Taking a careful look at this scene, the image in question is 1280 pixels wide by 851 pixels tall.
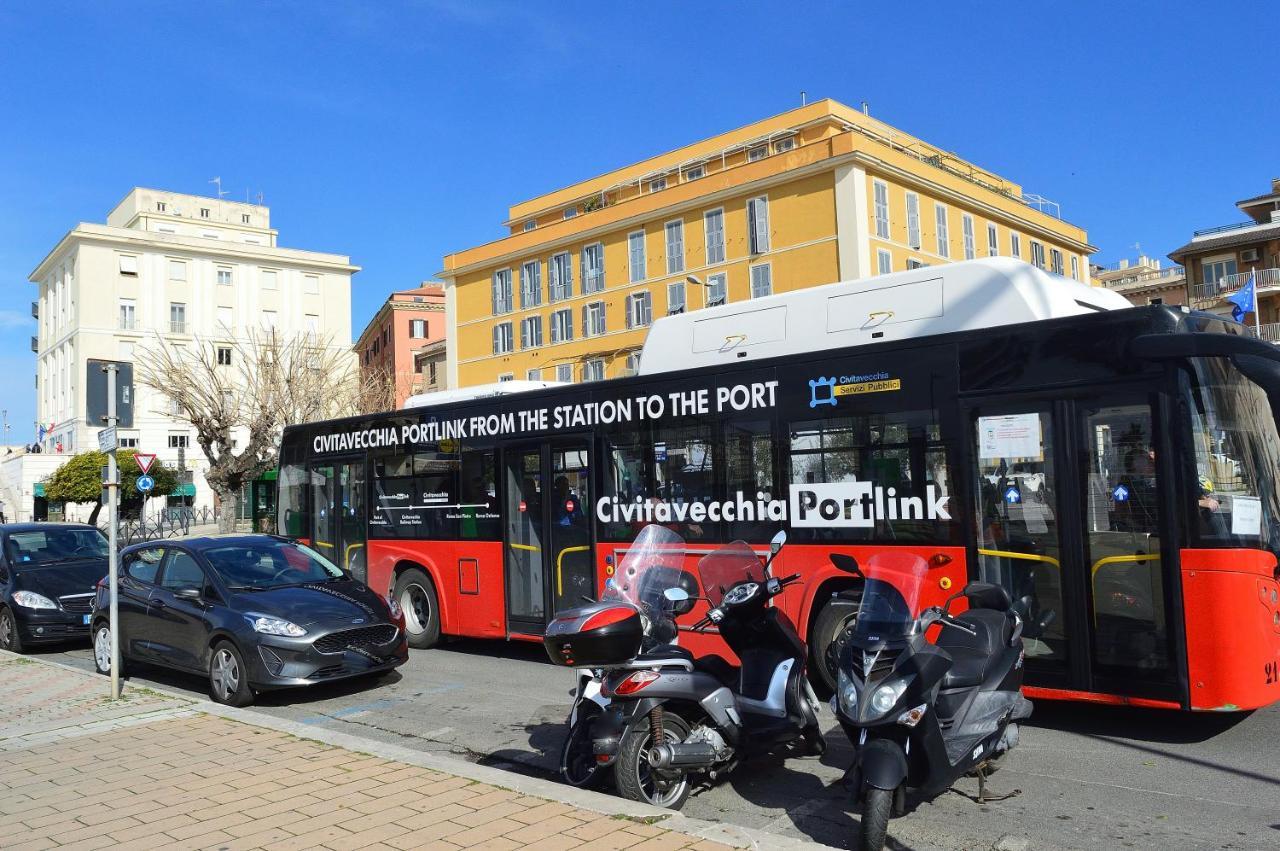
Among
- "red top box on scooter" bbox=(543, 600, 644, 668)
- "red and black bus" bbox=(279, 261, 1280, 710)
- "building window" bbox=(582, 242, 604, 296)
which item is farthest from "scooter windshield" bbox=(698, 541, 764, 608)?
"building window" bbox=(582, 242, 604, 296)

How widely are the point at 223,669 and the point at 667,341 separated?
17.8ft

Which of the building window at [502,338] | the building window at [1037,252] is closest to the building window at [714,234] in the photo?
the building window at [502,338]

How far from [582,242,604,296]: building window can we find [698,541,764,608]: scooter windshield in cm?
4688

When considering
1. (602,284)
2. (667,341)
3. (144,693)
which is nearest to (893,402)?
(667,341)

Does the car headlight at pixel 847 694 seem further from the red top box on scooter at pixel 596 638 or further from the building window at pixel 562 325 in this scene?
the building window at pixel 562 325

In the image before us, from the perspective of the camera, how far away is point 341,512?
13523mm

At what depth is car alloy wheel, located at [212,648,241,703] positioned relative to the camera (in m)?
8.96

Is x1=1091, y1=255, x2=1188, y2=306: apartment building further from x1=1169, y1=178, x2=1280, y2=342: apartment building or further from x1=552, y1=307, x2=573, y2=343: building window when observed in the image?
x1=552, y1=307, x2=573, y2=343: building window

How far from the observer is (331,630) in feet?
29.3

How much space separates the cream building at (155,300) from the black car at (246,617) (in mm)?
57579

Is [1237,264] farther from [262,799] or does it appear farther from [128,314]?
[128,314]

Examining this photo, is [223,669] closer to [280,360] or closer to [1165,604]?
[1165,604]

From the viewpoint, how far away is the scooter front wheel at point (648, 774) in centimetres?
527

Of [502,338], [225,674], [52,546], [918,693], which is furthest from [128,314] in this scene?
[918,693]
